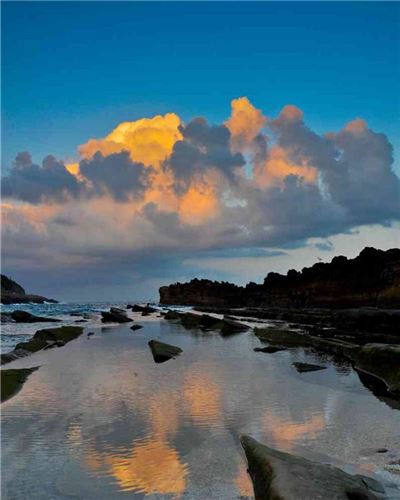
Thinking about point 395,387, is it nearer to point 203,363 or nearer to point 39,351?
point 203,363

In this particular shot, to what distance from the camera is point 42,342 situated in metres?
27.6

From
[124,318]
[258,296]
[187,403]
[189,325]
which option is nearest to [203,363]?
[187,403]

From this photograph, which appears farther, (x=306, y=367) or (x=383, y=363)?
(x=306, y=367)

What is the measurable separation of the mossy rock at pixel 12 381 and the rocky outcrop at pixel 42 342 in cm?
415

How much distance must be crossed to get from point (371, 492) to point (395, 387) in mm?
9420

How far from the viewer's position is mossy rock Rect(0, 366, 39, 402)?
1394cm

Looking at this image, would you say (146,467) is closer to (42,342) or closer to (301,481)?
(301,481)

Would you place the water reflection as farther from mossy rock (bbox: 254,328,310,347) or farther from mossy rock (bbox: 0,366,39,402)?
mossy rock (bbox: 254,328,310,347)

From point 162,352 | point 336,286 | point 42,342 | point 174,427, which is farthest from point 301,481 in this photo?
point 336,286

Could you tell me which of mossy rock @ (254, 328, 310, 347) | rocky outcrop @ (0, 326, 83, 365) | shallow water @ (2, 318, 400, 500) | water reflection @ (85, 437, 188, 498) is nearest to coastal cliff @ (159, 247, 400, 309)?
mossy rock @ (254, 328, 310, 347)

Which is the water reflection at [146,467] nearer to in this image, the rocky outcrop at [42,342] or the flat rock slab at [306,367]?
the flat rock slab at [306,367]

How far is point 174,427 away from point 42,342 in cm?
1940

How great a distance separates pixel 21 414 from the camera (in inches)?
463

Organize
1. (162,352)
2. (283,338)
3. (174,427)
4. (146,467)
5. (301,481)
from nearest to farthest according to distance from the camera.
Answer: (301,481)
(146,467)
(174,427)
(162,352)
(283,338)
